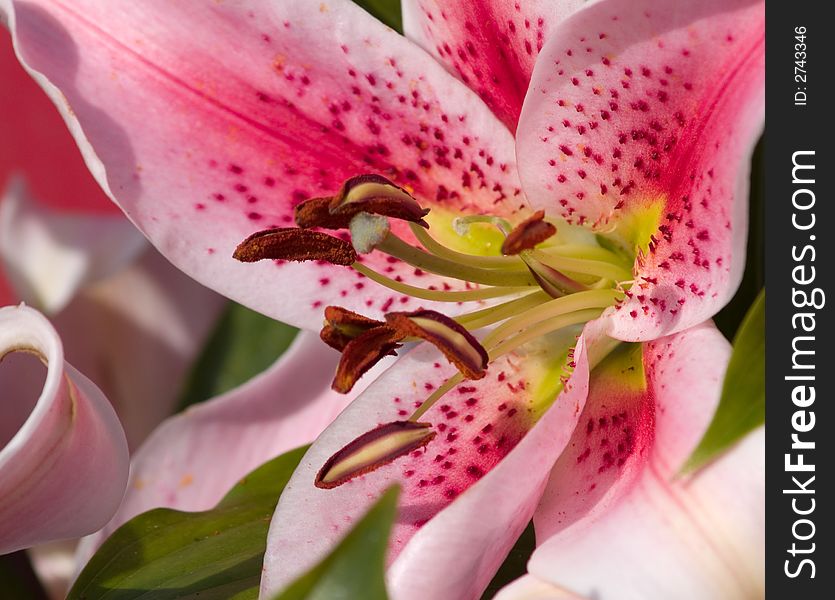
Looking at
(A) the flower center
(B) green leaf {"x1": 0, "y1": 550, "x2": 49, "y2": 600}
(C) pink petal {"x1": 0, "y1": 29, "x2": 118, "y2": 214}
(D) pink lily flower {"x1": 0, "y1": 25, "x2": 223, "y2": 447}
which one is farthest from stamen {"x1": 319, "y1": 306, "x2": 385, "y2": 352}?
(C) pink petal {"x1": 0, "y1": 29, "x2": 118, "y2": 214}

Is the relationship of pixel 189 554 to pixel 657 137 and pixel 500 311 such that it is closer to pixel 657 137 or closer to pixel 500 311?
pixel 500 311

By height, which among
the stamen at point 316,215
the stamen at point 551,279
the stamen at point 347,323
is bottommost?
the stamen at point 347,323

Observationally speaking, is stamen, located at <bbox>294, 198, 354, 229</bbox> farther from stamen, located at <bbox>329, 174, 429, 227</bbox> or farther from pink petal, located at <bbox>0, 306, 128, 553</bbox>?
pink petal, located at <bbox>0, 306, 128, 553</bbox>

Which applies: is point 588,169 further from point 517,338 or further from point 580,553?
point 580,553

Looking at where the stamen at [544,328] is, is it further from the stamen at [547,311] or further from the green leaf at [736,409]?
the green leaf at [736,409]

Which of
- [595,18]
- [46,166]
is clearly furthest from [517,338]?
[46,166]

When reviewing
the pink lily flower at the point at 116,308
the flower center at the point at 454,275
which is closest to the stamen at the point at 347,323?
the flower center at the point at 454,275
